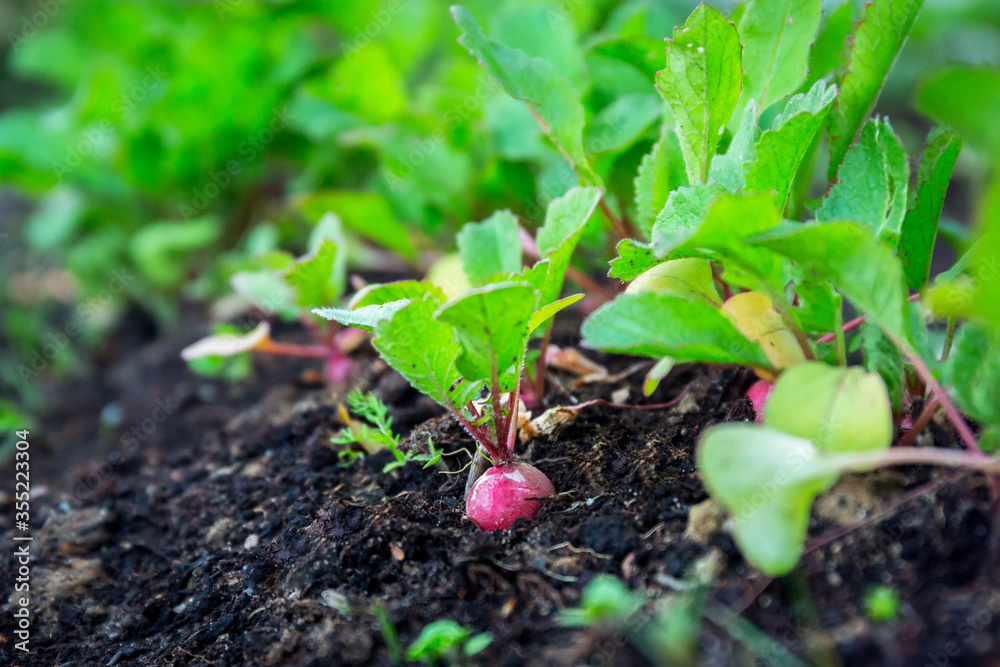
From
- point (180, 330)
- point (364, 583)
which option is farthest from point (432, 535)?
point (180, 330)

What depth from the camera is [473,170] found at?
2.06m

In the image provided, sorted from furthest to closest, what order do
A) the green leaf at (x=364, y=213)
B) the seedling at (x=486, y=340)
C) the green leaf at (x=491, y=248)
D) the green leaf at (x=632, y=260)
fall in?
the green leaf at (x=364, y=213), the green leaf at (x=491, y=248), the green leaf at (x=632, y=260), the seedling at (x=486, y=340)

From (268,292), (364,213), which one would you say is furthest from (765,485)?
(364,213)

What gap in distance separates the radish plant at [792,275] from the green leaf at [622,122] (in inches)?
7.2

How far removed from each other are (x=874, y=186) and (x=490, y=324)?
1.86ft

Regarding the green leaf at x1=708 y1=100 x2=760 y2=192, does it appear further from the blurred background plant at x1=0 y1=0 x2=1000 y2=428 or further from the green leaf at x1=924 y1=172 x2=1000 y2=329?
the blurred background plant at x1=0 y1=0 x2=1000 y2=428

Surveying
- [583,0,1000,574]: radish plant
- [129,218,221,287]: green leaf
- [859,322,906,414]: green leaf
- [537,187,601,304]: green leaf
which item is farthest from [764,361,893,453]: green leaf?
[129,218,221,287]: green leaf

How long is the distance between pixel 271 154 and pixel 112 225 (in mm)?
684

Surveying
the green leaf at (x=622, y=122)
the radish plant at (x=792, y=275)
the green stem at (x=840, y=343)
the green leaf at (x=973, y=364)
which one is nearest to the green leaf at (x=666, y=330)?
the radish plant at (x=792, y=275)

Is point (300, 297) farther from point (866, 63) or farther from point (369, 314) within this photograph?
point (866, 63)

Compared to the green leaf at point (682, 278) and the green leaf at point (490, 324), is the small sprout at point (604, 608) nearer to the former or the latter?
the green leaf at point (490, 324)

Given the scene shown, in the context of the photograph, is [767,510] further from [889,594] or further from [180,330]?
[180,330]

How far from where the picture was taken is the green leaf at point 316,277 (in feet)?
4.94

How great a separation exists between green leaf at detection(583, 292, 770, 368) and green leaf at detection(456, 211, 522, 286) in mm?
438
